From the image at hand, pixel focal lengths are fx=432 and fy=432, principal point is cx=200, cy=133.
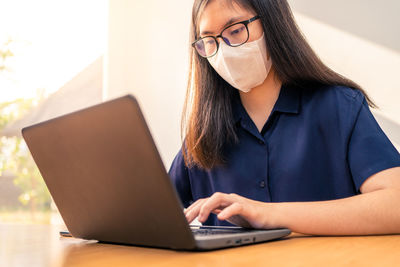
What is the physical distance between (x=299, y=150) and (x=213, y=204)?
21.9 inches

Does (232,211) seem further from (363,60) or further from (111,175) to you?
(363,60)

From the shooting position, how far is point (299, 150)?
1327mm

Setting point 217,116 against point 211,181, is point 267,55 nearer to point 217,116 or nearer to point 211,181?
point 217,116

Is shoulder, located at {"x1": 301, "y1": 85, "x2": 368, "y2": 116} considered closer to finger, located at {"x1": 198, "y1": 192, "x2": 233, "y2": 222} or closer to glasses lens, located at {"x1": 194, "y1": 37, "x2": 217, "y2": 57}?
glasses lens, located at {"x1": 194, "y1": 37, "x2": 217, "y2": 57}

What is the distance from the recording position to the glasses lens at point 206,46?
138 centimetres

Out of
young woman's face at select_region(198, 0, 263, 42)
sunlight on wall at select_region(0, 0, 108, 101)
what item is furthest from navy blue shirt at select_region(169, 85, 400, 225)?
sunlight on wall at select_region(0, 0, 108, 101)

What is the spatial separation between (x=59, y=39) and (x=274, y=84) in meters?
1.97

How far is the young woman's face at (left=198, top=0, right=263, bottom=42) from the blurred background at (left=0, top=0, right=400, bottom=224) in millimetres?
1396

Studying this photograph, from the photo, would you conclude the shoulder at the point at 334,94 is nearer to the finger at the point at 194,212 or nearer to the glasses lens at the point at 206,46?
the glasses lens at the point at 206,46

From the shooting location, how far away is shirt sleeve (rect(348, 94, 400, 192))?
1.07 meters

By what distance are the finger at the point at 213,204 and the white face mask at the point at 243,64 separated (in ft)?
2.04

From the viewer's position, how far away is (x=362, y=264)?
561mm

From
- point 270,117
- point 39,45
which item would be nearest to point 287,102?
point 270,117

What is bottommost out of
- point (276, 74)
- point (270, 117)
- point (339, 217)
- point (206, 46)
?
point (339, 217)
